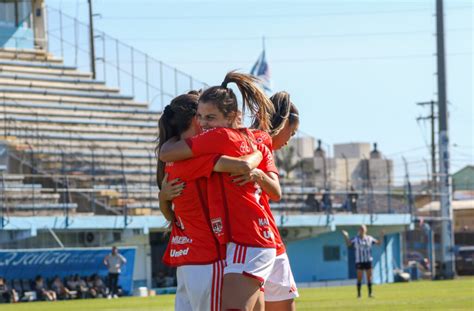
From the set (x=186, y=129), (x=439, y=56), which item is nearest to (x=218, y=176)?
(x=186, y=129)

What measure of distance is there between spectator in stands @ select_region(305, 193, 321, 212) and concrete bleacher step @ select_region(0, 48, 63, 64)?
14216 millimetres

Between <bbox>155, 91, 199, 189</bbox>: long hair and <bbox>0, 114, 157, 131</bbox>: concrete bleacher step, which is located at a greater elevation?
<bbox>0, 114, 157, 131</bbox>: concrete bleacher step

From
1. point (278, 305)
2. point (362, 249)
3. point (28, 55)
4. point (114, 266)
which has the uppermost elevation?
point (28, 55)

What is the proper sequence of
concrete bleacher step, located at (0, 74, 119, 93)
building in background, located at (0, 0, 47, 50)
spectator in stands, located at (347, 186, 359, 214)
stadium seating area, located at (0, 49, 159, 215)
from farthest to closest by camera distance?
building in background, located at (0, 0, 47, 50) < concrete bleacher step, located at (0, 74, 119, 93) < spectator in stands, located at (347, 186, 359, 214) < stadium seating area, located at (0, 49, 159, 215)

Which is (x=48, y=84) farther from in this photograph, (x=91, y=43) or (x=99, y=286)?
(x=99, y=286)

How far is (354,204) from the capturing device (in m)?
47.3

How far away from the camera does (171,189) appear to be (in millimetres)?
7438

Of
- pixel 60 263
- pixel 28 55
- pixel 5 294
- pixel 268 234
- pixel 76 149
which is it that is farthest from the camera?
pixel 28 55

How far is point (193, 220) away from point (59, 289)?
27291 millimetres

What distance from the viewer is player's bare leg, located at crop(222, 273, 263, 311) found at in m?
7.07

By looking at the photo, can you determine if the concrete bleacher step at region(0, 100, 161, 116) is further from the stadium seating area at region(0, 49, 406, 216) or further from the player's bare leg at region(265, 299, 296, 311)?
the player's bare leg at region(265, 299, 296, 311)

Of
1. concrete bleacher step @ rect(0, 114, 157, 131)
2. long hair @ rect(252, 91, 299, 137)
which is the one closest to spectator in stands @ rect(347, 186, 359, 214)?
concrete bleacher step @ rect(0, 114, 157, 131)

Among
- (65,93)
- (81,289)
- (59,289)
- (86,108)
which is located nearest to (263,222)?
(59,289)

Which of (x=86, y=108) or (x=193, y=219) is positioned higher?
(x=86, y=108)
